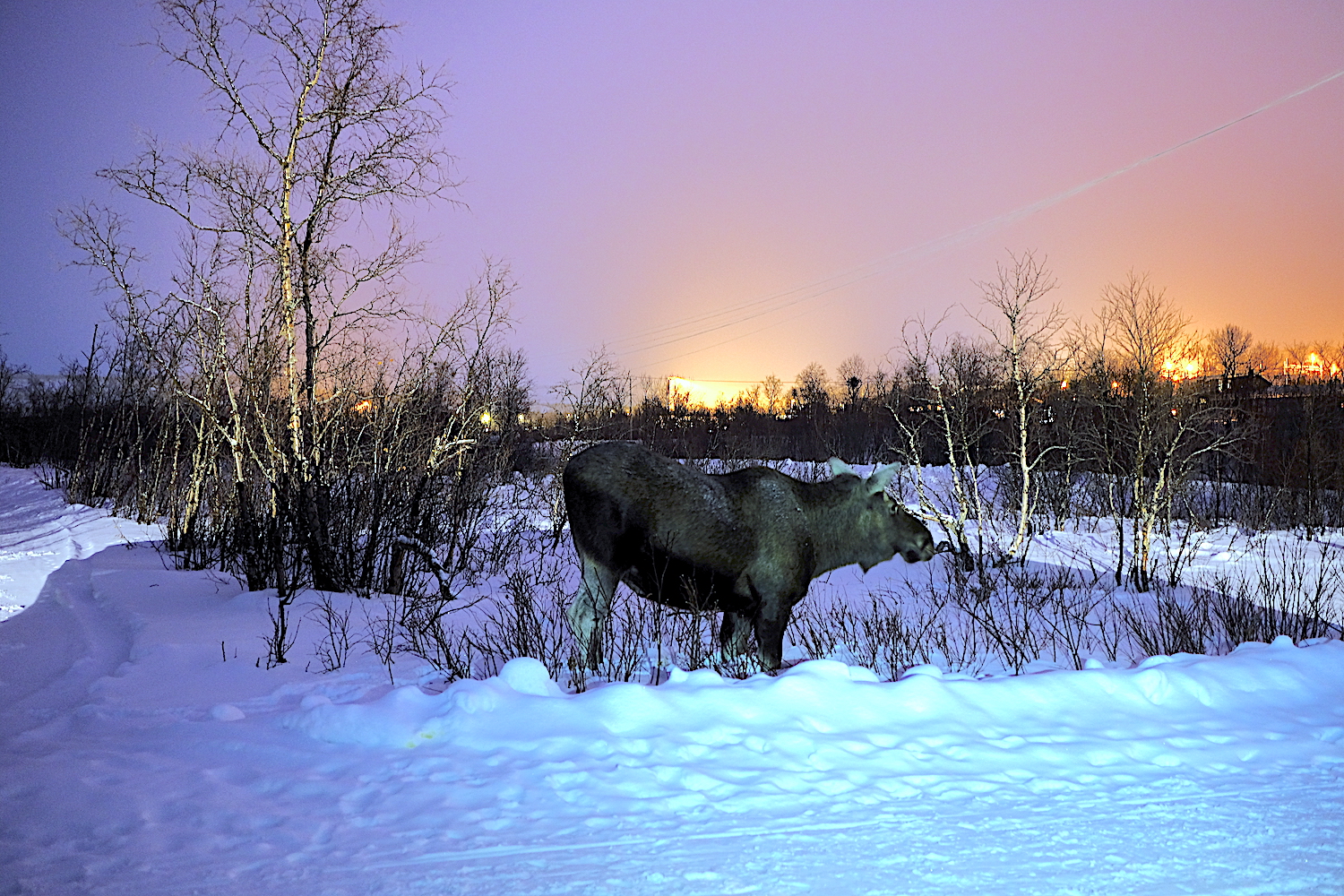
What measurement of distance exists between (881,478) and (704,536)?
4.84ft

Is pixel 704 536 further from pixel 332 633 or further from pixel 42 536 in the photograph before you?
pixel 42 536

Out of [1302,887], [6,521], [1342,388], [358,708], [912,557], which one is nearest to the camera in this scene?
[1302,887]

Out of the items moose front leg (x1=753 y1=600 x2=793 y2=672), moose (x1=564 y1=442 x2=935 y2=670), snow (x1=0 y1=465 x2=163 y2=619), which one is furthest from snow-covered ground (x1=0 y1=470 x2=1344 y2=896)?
snow (x1=0 y1=465 x2=163 y2=619)

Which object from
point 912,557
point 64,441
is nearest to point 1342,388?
point 912,557

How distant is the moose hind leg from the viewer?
6148 millimetres

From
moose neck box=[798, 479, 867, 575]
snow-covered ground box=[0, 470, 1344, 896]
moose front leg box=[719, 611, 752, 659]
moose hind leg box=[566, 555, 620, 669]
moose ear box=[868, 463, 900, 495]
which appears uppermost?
moose ear box=[868, 463, 900, 495]

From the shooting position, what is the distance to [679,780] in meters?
4.34

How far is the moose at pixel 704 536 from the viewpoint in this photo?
20.0ft

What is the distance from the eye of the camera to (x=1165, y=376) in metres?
14.9

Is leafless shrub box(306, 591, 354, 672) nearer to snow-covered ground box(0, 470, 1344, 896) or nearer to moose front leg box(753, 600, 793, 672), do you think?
snow-covered ground box(0, 470, 1344, 896)

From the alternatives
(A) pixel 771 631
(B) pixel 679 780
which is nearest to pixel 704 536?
(A) pixel 771 631

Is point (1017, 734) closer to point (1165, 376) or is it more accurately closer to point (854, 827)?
point (854, 827)

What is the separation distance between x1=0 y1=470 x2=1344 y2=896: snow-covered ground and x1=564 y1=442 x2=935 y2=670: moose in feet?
2.18

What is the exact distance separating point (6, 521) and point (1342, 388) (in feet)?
139
